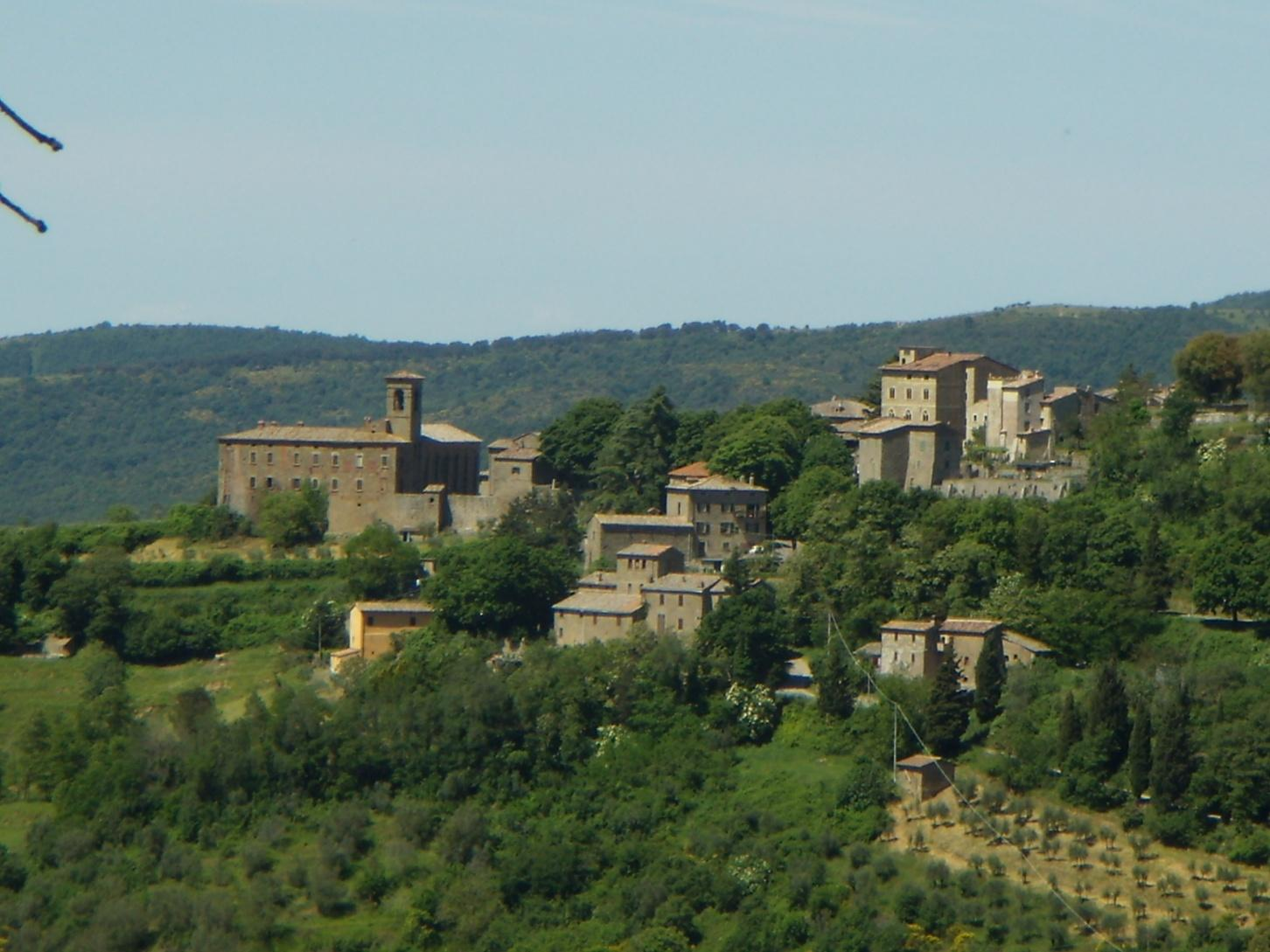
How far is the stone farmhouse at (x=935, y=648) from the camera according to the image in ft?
151

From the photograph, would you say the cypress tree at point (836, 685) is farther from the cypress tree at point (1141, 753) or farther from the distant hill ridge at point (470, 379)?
the distant hill ridge at point (470, 379)

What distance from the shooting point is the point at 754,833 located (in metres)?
44.7

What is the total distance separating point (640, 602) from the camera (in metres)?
49.1

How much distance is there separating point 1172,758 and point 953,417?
57.0 ft

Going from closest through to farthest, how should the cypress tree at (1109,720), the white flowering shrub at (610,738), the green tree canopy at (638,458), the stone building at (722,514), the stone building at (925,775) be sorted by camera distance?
1. the cypress tree at (1109,720)
2. the stone building at (925,775)
3. the white flowering shrub at (610,738)
4. the stone building at (722,514)
5. the green tree canopy at (638,458)

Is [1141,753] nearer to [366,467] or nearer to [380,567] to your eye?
[380,567]

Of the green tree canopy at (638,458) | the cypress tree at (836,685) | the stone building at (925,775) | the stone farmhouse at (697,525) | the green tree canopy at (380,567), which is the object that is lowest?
the stone building at (925,775)

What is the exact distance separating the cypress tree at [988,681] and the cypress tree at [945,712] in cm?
Answer: 61

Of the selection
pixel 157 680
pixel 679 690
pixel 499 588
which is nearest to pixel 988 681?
pixel 679 690

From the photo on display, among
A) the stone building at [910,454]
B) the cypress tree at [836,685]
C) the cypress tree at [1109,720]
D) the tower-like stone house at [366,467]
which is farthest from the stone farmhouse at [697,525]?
the cypress tree at [1109,720]

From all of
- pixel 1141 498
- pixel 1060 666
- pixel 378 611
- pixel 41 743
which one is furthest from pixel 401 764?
pixel 1141 498

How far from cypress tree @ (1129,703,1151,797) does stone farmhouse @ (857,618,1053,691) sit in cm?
405

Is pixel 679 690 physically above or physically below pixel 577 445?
below

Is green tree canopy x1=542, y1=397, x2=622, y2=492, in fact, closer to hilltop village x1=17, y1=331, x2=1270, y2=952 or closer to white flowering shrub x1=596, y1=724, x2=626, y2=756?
hilltop village x1=17, y1=331, x2=1270, y2=952
